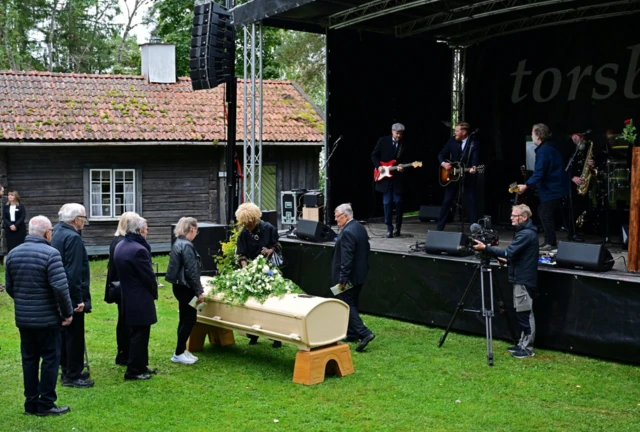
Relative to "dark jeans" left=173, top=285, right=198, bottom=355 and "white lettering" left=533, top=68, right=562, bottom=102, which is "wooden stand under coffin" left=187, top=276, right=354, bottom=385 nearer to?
"dark jeans" left=173, top=285, right=198, bottom=355

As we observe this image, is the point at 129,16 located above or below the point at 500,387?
above

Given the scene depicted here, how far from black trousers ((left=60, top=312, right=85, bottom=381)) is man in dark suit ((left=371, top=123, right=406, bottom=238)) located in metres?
5.75

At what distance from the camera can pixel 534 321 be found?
848 centimetres

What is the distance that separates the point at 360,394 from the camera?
23.2ft

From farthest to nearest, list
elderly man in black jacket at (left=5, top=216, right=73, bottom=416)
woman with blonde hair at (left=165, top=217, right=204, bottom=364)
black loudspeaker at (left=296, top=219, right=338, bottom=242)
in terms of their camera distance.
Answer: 1. black loudspeaker at (left=296, top=219, right=338, bottom=242)
2. woman with blonde hair at (left=165, top=217, right=204, bottom=364)
3. elderly man in black jacket at (left=5, top=216, right=73, bottom=416)

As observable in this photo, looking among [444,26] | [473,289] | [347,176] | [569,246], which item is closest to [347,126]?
[347,176]

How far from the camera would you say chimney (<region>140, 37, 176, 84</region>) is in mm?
21312

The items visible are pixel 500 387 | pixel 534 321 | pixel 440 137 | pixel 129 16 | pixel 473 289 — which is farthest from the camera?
pixel 129 16

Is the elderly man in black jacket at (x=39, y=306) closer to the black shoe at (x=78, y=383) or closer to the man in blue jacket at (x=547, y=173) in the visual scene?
the black shoe at (x=78, y=383)

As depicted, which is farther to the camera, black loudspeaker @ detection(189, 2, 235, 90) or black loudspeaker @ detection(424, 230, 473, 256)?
black loudspeaker @ detection(189, 2, 235, 90)

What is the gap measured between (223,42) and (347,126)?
2672 millimetres

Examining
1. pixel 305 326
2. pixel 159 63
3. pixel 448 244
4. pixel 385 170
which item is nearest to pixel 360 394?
pixel 305 326

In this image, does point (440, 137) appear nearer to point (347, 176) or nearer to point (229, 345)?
point (347, 176)

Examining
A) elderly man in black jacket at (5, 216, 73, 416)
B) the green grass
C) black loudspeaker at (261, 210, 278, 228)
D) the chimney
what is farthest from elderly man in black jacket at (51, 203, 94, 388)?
the chimney
